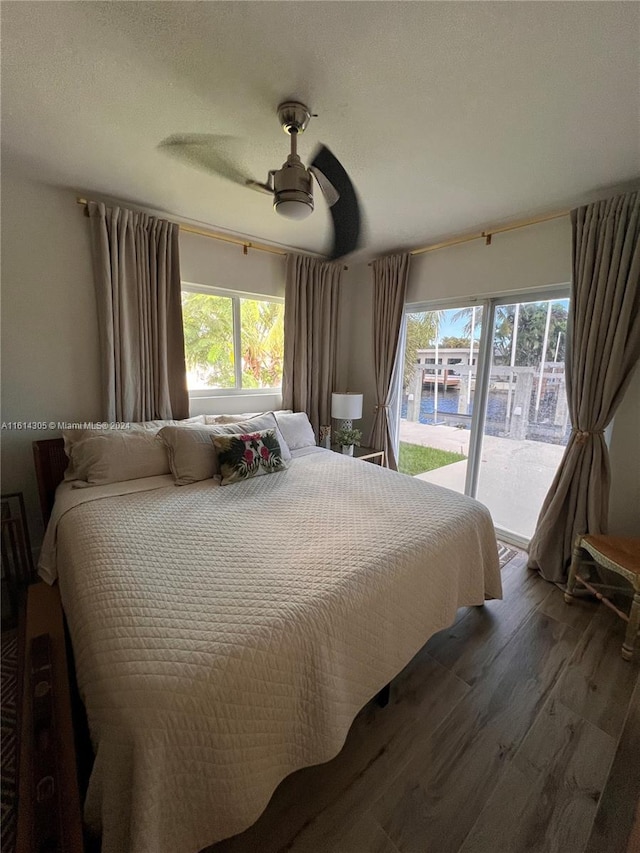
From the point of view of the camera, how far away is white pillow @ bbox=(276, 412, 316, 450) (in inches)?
110

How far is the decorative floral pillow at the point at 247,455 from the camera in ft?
6.89

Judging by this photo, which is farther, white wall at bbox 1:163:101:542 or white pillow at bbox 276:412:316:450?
white pillow at bbox 276:412:316:450

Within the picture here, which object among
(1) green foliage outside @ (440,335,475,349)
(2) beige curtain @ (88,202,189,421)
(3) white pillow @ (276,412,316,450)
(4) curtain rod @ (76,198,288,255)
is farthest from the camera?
(1) green foliage outside @ (440,335,475,349)

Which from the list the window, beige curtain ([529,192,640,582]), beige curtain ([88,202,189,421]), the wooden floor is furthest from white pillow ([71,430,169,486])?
beige curtain ([529,192,640,582])

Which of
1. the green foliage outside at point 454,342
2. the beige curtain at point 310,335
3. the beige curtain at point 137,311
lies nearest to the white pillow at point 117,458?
the beige curtain at point 137,311

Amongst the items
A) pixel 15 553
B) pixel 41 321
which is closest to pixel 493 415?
pixel 41 321

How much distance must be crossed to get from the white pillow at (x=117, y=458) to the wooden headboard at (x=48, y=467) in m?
0.18

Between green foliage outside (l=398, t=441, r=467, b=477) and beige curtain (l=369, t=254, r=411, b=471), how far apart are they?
13 cm

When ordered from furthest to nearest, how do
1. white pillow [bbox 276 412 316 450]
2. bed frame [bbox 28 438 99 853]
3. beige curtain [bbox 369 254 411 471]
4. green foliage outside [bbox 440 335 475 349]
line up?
beige curtain [bbox 369 254 411 471] < green foliage outside [bbox 440 335 475 349] < white pillow [bbox 276 412 316 450] < bed frame [bbox 28 438 99 853]

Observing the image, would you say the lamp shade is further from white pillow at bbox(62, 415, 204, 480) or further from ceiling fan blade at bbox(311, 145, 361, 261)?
white pillow at bbox(62, 415, 204, 480)

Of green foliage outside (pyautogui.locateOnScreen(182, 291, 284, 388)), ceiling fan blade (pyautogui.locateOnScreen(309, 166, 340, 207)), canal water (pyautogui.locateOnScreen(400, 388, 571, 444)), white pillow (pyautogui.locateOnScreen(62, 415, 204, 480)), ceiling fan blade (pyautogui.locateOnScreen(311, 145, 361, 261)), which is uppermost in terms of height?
ceiling fan blade (pyautogui.locateOnScreen(311, 145, 361, 261))

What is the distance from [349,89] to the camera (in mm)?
1301

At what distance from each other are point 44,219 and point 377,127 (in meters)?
2.07

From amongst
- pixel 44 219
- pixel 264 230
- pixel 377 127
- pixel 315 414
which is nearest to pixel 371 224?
pixel 264 230
